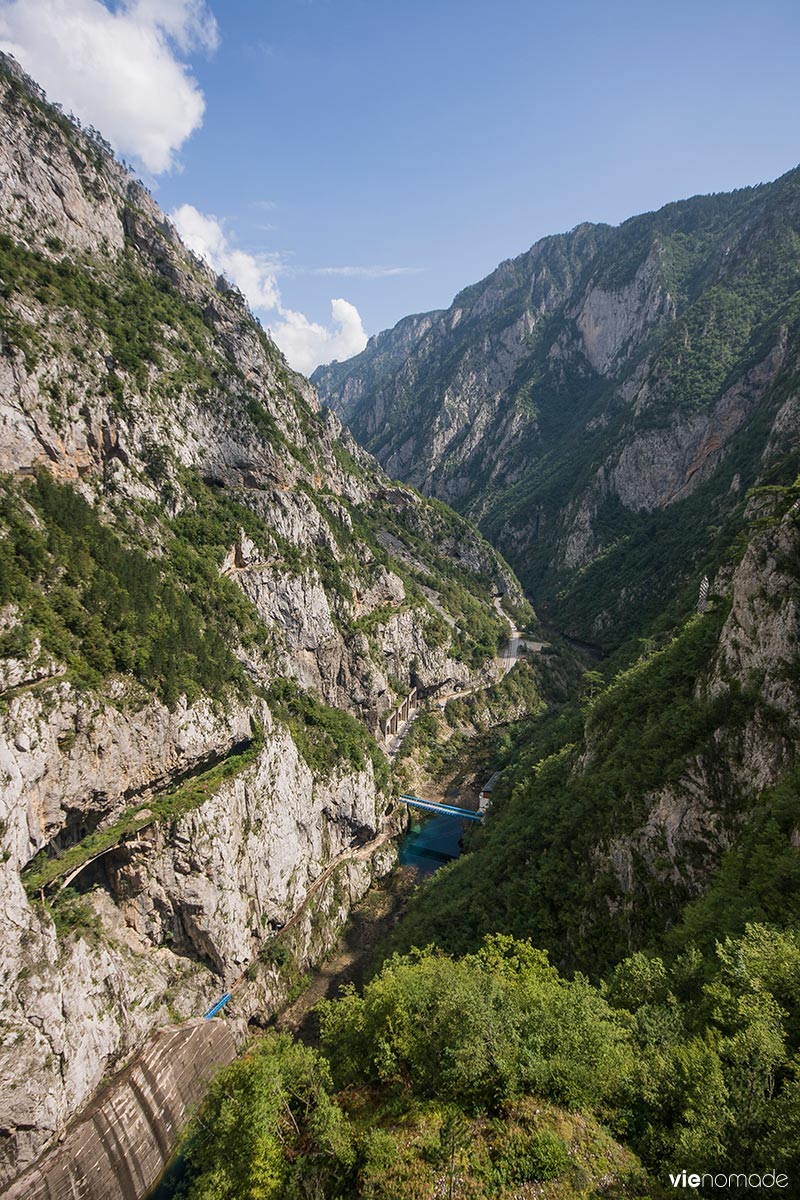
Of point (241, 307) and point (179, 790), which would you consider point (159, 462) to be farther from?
point (241, 307)

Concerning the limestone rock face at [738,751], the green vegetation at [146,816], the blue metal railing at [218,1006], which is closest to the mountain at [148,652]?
the green vegetation at [146,816]

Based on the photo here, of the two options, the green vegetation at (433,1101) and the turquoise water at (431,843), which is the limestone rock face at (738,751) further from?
the turquoise water at (431,843)

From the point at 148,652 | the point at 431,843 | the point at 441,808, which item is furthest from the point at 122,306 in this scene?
the point at 431,843

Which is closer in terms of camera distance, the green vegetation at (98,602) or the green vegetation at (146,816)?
the green vegetation at (146,816)

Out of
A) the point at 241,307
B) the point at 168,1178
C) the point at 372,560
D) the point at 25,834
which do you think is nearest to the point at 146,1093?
the point at 168,1178

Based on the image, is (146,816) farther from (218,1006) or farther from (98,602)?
(98,602)

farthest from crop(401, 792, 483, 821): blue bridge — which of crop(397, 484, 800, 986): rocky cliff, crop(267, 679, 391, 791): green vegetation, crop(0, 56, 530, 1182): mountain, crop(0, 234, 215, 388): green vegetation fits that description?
crop(0, 234, 215, 388): green vegetation
